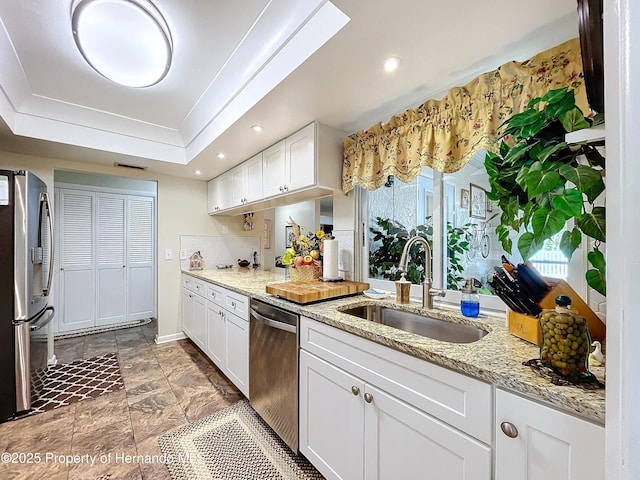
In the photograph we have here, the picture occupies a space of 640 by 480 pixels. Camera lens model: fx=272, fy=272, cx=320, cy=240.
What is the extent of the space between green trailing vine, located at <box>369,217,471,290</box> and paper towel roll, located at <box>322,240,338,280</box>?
28 centimetres

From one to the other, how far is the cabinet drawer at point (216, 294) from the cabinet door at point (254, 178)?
876mm

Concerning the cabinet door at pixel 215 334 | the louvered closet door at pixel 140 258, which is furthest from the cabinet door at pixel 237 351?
the louvered closet door at pixel 140 258

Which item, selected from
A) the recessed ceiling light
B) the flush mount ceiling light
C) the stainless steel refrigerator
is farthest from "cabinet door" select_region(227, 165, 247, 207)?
the recessed ceiling light

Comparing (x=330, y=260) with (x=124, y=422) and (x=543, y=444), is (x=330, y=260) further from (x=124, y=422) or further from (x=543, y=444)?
(x=124, y=422)

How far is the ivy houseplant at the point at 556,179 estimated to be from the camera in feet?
2.20

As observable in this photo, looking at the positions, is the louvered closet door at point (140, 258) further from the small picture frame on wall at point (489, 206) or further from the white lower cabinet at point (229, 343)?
the small picture frame on wall at point (489, 206)

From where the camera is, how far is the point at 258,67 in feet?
5.18

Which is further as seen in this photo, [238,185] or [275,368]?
[238,185]

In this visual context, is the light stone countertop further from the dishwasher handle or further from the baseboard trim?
the baseboard trim

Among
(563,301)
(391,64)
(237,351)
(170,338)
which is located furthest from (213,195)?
(563,301)

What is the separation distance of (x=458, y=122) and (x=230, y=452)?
222cm

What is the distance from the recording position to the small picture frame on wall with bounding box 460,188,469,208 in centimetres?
157

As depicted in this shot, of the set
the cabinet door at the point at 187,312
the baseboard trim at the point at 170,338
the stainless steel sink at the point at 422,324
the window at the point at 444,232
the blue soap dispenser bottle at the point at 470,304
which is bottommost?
the baseboard trim at the point at 170,338

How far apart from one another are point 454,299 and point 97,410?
258 centimetres
